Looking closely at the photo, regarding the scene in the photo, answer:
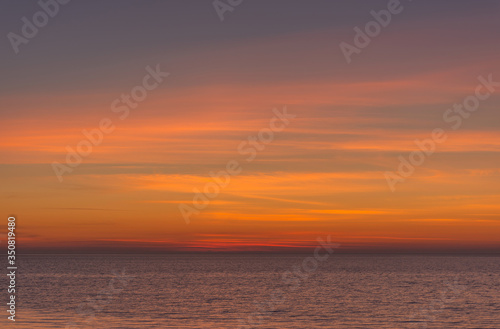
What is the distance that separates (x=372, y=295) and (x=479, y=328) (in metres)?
30.5

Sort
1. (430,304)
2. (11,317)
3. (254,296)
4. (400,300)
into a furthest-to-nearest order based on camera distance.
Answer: (254,296) → (400,300) → (430,304) → (11,317)

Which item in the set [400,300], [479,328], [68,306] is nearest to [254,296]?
[400,300]

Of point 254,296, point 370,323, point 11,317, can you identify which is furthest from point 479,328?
point 11,317

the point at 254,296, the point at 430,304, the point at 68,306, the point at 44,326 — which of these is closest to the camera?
the point at 44,326

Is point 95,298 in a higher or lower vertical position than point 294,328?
higher

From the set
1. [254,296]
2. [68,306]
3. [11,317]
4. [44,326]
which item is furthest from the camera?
[254,296]

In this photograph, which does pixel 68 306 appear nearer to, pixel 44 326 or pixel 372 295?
pixel 44 326

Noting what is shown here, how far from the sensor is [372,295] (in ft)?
273

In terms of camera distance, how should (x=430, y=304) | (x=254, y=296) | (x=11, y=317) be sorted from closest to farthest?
(x=11, y=317) → (x=430, y=304) → (x=254, y=296)

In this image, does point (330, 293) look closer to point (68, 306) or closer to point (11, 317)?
point (68, 306)

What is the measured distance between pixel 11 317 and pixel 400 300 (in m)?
47.9

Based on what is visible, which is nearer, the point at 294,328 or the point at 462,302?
the point at 294,328

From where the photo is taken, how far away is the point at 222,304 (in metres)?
71.2

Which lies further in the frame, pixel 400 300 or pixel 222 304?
pixel 400 300
